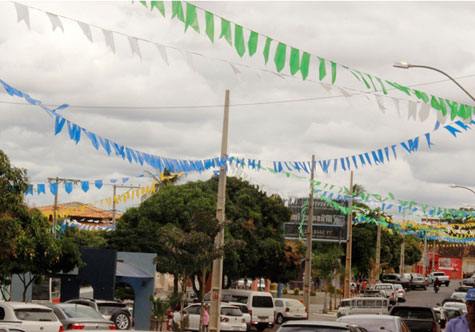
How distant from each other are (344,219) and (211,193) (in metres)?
22.4

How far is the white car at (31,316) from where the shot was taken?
2059 cm

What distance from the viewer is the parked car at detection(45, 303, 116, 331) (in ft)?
73.3

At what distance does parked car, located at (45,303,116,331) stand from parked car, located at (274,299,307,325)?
20.2 m

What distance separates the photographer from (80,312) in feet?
78.9

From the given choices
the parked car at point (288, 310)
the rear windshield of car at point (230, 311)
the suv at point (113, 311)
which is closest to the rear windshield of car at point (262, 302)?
the parked car at point (288, 310)

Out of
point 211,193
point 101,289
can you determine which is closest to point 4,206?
point 101,289

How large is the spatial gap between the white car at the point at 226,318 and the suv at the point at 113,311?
9.23 feet

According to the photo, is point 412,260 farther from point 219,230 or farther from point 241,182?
point 219,230

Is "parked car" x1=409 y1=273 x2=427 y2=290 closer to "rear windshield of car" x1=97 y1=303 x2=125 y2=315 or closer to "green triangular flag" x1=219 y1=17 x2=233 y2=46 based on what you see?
"rear windshield of car" x1=97 y1=303 x2=125 y2=315

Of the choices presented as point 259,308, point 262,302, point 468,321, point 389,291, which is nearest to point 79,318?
point 259,308

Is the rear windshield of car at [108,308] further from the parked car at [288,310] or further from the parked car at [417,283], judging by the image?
the parked car at [417,283]

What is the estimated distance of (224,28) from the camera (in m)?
14.9

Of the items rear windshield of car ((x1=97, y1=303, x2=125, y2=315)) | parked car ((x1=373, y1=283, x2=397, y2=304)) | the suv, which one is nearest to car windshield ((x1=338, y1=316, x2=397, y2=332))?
the suv

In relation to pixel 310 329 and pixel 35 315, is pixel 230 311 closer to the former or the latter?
pixel 35 315
